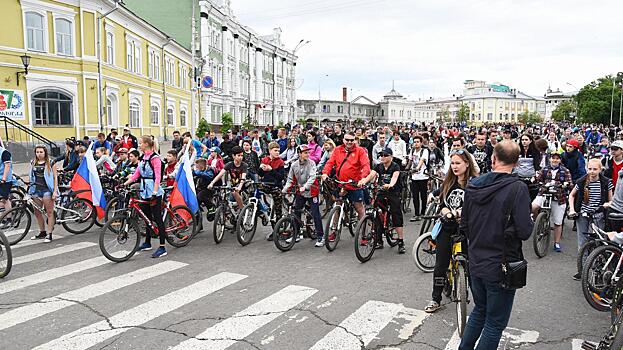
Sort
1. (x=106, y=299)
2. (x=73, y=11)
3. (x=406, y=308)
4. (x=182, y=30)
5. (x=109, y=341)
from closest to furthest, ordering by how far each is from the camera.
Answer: (x=109, y=341), (x=406, y=308), (x=106, y=299), (x=73, y=11), (x=182, y=30)

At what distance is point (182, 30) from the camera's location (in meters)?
52.3

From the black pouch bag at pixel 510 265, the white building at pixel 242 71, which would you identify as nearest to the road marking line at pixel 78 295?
the black pouch bag at pixel 510 265

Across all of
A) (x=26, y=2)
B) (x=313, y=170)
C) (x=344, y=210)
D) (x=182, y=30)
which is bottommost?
(x=344, y=210)

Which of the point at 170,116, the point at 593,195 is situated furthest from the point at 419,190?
the point at 170,116

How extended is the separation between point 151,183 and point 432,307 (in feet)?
16.8

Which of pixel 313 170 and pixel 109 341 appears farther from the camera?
pixel 313 170

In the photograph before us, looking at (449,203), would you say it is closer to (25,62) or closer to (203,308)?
(203,308)

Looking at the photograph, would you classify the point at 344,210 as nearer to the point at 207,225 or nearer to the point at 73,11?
the point at 207,225

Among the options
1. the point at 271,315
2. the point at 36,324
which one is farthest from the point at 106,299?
the point at 271,315

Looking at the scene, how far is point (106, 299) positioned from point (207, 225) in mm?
4817

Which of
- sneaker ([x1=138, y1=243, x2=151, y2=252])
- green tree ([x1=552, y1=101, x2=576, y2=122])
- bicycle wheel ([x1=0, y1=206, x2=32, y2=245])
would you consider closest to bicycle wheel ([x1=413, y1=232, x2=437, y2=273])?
sneaker ([x1=138, y1=243, x2=151, y2=252])

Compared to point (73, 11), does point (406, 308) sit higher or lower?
lower

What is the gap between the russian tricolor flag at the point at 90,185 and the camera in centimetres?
1008

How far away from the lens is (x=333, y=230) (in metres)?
8.48
